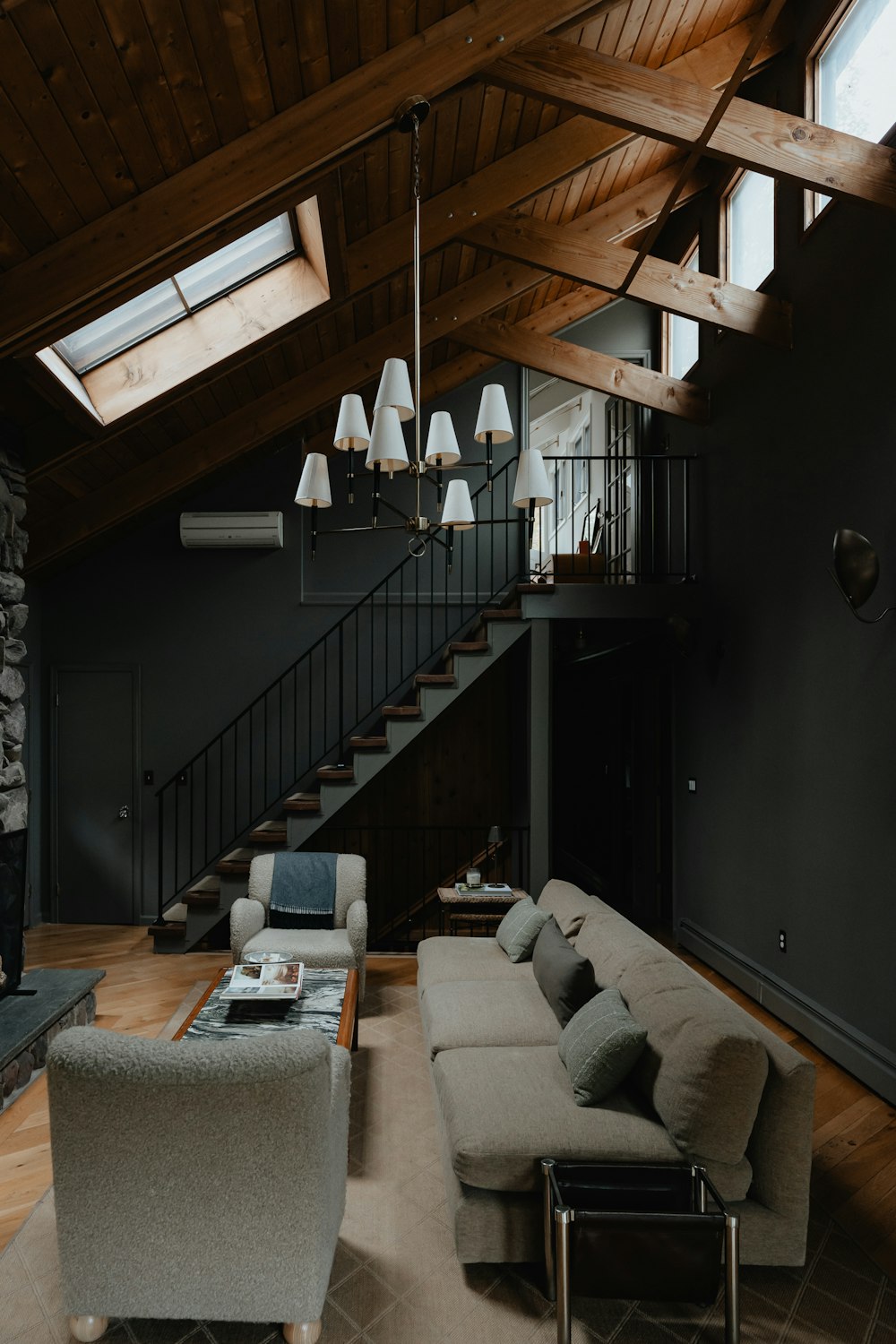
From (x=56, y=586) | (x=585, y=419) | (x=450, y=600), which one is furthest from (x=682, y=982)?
(x=585, y=419)

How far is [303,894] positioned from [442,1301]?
2927 mm

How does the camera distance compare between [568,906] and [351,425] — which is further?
[568,906]

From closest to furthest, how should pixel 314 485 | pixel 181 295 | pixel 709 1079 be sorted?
pixel 709 1079 → pixel 314 485 → pixel 181 295

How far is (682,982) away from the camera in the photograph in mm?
2928

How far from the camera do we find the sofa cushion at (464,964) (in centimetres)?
414

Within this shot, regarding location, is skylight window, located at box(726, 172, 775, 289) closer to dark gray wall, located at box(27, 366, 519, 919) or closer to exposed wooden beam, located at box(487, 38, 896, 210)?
exposed wooden beam, located at box(487, 38, 896, 210)

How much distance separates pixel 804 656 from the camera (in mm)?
4707

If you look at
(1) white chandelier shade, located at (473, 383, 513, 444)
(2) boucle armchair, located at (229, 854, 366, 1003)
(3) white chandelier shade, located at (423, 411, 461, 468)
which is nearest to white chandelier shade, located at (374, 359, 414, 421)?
(3) white chandelier shade, located at (423, 411, 461, 468)

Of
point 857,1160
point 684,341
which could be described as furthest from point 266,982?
point 684,341

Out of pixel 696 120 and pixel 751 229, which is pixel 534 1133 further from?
pixel 751 229

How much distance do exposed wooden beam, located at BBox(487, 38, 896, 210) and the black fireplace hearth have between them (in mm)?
4240

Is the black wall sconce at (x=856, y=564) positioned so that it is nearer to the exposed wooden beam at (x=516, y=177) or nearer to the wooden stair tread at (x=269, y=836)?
the exposed wooden beam at (x=516, y=177)

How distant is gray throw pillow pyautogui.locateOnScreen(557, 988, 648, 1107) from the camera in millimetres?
2682

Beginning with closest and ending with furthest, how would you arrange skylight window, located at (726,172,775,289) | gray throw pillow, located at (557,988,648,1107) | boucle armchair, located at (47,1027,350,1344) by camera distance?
boucle armchair, located at (47,1027,350,1344) → gray throw pillow, located at (557,988,648,1107) → skylight window, located at (726,172,775,289)
